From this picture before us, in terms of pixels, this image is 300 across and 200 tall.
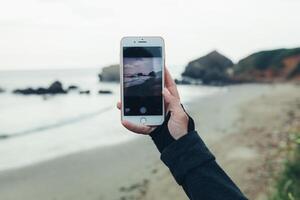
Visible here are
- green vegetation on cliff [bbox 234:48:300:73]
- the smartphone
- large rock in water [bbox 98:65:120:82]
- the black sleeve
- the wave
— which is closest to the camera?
the black sleeve

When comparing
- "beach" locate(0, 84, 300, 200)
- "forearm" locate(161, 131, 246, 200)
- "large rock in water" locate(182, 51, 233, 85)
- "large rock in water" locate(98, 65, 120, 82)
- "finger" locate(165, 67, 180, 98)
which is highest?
"finger" locate(165, 67, 180, 98)

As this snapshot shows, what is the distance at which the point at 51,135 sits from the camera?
22.4m

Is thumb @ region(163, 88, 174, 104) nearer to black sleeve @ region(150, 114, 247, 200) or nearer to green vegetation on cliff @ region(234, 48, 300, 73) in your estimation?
black sleeve @ region(150, 114, 247, 200)

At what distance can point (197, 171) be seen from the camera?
1893mm

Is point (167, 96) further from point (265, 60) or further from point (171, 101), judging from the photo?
point (265, 60)

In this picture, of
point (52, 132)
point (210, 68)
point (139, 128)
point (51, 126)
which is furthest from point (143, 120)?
point (210, 68)

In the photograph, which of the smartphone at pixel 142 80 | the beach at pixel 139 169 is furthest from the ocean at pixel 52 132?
the smartphone at pixel 142 80

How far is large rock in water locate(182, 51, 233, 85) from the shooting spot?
2196 inches

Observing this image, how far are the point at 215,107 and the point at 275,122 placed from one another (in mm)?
8460

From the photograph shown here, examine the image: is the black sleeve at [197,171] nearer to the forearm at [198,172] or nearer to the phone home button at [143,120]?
the forearm at [198,172]

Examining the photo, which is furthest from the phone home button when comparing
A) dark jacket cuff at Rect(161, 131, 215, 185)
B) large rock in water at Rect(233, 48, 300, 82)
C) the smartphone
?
large rock in water at Rect(233, 48, 300, 82)

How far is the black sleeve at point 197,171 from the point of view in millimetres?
1880

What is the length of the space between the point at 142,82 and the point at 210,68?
57706mm

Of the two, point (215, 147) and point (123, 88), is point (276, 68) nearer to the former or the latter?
point (215, 147)
